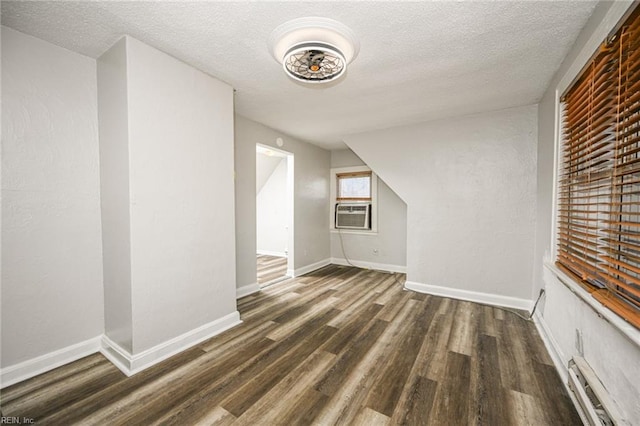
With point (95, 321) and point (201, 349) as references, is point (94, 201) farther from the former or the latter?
point (201, 349)

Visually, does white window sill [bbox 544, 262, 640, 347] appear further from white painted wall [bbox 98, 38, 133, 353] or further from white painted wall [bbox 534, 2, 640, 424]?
white painted wall [bbox 98, 38, 133, 353]

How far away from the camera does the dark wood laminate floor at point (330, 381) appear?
1.46 m

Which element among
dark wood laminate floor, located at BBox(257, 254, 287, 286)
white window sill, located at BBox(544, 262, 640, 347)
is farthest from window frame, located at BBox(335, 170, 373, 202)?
white window sill, located at BBox(544, 262, 640, 347)

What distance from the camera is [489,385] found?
171 cm

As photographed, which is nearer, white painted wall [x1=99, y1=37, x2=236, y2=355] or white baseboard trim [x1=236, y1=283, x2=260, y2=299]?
white painted wall [x1=99, y1=37, x2=236, y2=355]

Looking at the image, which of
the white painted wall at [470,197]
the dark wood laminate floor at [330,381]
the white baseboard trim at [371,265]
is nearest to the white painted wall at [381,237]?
the white baseboard trim at [371,265]

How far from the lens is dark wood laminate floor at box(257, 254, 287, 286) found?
13.9 feet

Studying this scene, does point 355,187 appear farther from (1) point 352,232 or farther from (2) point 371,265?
(2) point 371,265

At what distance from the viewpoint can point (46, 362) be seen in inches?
72.1

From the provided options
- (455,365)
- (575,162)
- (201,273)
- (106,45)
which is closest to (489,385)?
(455,365)

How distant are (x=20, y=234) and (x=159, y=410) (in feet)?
4.98

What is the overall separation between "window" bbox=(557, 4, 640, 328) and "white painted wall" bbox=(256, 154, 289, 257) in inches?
192

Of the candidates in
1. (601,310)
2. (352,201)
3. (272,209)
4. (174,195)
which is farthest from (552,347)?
(272,209)

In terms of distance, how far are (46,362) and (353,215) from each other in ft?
13.8
